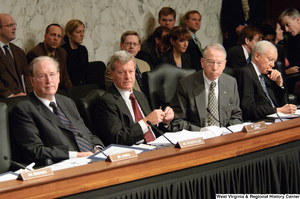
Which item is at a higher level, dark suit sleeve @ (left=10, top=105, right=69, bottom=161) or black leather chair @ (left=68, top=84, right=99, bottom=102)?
black leather chair @ (left=68, top=84, right=99, bottom=102)

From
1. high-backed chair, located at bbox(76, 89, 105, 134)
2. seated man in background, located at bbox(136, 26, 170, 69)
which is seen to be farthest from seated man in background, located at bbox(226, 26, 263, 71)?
high-backed chair, located at bbox(76, 89, 105, 134)

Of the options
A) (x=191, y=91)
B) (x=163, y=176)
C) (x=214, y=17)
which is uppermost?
(x=214, y=17)

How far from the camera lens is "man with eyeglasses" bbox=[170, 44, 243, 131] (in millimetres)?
3029

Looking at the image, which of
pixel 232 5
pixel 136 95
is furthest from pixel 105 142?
pixel 232 5

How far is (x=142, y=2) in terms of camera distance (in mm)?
5719

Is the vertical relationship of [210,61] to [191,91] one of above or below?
above

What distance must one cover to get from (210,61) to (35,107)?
1486 millimetres

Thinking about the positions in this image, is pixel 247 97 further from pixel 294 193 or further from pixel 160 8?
pixel 160 8

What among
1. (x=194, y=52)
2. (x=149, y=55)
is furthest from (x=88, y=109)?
(x=194, y=52)

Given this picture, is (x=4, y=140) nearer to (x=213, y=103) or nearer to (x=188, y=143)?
(x=188, y=143)

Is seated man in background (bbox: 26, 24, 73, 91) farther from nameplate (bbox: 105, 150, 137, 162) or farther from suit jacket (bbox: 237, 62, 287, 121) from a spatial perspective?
nameplate (bbox: 105, 150, 137, 162)

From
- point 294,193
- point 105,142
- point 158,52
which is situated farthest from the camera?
point 158,52

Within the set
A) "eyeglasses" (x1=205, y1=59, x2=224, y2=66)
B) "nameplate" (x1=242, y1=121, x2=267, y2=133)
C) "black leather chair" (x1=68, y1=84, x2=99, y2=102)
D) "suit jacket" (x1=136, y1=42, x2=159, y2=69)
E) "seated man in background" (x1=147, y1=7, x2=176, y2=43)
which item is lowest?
"nameplate" (x1=242, y1=121, x2=267, y2=133)

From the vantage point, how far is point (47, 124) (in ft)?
7.55
